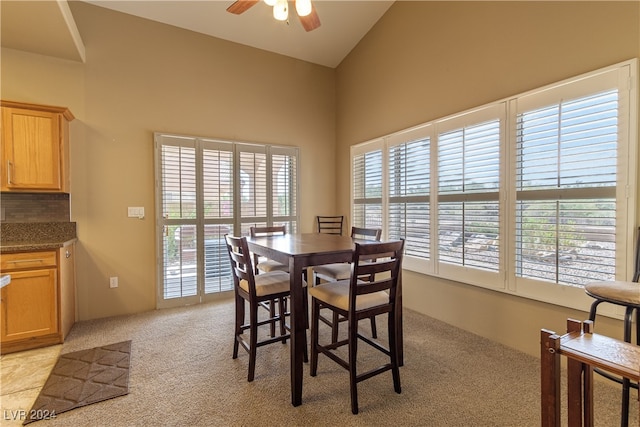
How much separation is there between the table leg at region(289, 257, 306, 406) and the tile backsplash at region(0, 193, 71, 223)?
2.84m

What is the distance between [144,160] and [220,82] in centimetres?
141

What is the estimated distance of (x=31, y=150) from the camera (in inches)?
107

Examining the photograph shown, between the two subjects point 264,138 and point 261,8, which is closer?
point 261,8

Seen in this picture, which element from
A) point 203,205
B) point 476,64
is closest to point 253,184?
point 203,205

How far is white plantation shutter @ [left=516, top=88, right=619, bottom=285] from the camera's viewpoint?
200 cm

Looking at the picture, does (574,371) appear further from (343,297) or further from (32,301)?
(32,301)

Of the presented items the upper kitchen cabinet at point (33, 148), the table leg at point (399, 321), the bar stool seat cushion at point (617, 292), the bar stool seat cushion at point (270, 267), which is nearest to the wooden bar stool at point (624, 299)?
the bar stool seat cushion at point (617, 292)

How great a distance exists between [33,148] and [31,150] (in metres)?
0.02

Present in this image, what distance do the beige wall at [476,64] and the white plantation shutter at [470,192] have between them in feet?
0.86

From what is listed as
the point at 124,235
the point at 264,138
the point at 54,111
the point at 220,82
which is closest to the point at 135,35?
the point at 220,82

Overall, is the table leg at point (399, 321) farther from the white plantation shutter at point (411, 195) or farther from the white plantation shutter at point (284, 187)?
the white plantation shutter at point (284, 187)

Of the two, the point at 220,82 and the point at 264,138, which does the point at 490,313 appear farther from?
the point at 220,82

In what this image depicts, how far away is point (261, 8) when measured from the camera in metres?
3.51

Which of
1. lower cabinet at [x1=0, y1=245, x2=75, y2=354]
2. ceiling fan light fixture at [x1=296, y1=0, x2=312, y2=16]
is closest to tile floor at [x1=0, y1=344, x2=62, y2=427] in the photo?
lower cabinet at [x1=0, y1=245, x2=75, y2=354]
